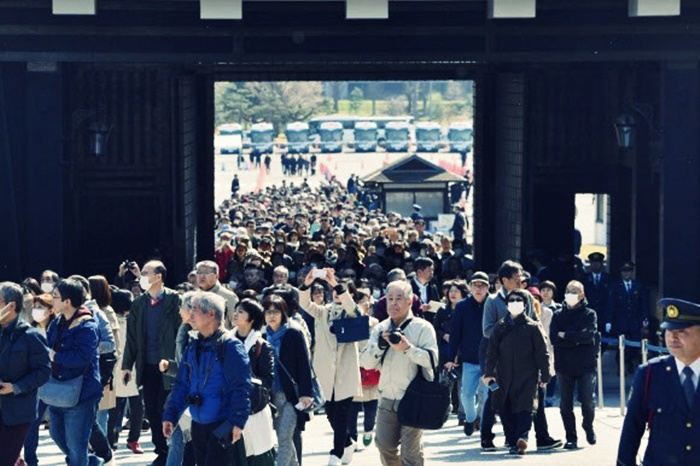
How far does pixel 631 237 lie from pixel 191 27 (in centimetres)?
950

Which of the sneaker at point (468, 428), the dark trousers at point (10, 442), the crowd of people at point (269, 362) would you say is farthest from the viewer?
the sneaker at point (468, 428)

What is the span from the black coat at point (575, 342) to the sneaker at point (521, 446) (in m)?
0.90

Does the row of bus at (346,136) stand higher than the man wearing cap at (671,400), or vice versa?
the man wearing cap at (671,400)

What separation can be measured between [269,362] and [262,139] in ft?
323

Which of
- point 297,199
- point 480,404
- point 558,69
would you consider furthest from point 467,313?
point 297,199

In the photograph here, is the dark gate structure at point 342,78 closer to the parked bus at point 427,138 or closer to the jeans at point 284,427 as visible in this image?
the jeans at point 284,427

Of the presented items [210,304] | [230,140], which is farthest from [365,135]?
[210,304]

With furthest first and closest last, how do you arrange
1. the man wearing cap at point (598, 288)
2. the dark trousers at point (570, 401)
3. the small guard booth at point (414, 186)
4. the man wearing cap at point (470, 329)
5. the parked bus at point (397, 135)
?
1. the parked bus at point (397, 135)
2. the small guard booth at point (414, 186)
3. the man wearing cap at point (598, 288)
4. the man wearing cap at point (470, 329)
5. the dark trousers at point (570, 401)

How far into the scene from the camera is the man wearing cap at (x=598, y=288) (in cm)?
2272

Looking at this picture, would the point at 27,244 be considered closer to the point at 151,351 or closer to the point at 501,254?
the point at 151,351

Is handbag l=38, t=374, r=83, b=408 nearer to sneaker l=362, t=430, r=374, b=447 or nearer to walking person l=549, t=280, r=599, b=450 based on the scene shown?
sneaker l=362, t=430, r=374, b=447

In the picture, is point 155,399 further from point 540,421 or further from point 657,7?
point 657,7

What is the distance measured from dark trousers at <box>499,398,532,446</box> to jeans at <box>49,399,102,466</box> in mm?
3672

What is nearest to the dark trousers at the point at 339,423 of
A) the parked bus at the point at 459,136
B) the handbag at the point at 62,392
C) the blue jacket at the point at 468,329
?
the blue jacket at the point at 468,329
